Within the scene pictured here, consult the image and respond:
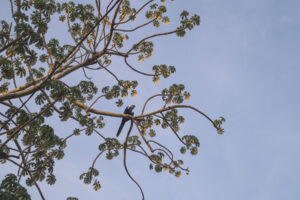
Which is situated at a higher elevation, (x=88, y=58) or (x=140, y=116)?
(x=88, y=58)

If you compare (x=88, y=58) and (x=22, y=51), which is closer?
(x=22, y=51)

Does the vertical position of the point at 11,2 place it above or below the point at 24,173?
above

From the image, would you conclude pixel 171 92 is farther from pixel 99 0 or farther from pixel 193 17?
pixel 99 0

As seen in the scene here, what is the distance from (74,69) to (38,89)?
174 centimetres

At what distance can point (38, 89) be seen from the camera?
647 cm

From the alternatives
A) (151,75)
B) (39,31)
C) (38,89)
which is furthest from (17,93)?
(151,75)

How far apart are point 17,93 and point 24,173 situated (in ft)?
6.51

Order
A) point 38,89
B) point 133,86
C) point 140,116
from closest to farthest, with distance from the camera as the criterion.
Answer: point 38,89 → point 140,116 → point 133,86

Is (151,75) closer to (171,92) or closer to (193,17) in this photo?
(171,92)

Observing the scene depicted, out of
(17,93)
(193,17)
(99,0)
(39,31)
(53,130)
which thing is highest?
(193,17)

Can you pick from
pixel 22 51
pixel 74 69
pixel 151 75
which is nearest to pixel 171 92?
pixel 151 75

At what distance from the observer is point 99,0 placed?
8141 mm

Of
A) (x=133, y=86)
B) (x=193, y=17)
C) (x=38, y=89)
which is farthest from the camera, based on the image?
(x=133, y=86)

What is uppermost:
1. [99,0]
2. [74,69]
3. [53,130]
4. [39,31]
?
[99,0]
